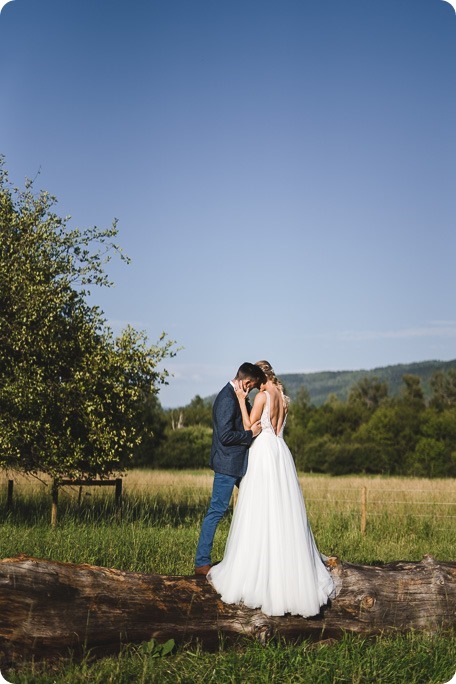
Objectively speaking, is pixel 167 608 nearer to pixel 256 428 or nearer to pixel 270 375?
pixel 256 428

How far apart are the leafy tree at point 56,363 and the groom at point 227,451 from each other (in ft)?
23.4

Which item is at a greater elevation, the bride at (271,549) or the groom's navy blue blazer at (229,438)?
the groom's navy blue blazer at (229,438)

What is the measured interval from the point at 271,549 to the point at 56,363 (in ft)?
31.3

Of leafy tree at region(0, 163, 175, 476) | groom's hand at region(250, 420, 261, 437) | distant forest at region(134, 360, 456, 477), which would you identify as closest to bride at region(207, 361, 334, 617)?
groom's hand at region(250, 420, 261, 437)

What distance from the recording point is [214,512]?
884 cm

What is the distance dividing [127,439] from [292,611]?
9.52 meters

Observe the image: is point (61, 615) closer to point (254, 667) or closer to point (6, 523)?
point (254, 667)

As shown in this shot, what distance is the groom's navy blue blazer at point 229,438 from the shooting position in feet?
28.6

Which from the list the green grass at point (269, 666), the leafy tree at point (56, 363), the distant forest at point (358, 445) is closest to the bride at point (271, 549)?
the green grass at point (269, 666)

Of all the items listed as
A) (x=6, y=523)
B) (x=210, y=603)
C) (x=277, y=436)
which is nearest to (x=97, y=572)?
(x=210, y=603)

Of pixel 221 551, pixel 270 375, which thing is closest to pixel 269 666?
pixel 270 375

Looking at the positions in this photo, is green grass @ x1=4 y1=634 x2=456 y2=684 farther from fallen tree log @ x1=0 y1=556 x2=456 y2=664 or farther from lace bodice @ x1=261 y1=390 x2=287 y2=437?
lace bodice @ x1=261 y1=390 x2=287 y2=437

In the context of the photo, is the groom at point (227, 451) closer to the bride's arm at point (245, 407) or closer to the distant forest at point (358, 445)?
the bride's arm at point (245, 407)

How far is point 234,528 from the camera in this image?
8258 mm
